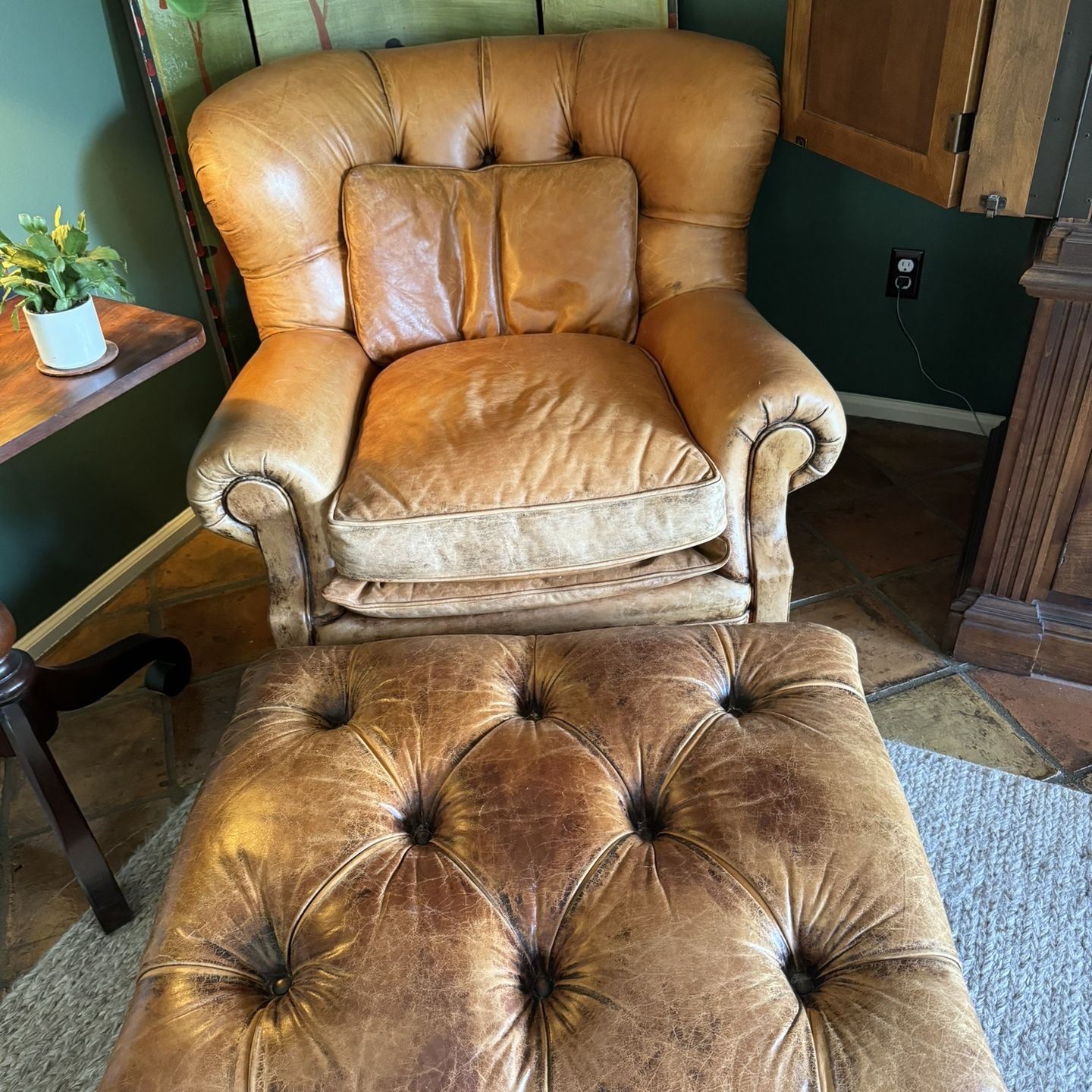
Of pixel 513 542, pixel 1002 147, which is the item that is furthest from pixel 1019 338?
pixel 513 542

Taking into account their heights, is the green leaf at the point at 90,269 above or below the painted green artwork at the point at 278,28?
below

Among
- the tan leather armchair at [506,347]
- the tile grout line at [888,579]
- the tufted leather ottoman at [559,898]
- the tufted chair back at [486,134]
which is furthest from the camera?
the tile grout line at [888,579]

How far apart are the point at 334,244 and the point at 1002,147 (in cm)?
103

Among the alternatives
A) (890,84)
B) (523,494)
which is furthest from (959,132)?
(523,494)

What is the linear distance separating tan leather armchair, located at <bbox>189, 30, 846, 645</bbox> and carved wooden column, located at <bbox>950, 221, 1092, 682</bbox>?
1.03ft

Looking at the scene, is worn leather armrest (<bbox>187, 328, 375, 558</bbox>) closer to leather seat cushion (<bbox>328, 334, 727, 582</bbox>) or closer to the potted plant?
leather seat cushion (<bbox>328, 334, 727, 582</bbox>)

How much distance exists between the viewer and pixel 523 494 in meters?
1.27

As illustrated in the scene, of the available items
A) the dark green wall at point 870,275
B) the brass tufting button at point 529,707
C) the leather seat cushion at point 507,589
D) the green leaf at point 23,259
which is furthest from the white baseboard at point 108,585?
the dark green wall at point 870,275

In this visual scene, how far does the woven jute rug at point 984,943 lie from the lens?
44.7 inches

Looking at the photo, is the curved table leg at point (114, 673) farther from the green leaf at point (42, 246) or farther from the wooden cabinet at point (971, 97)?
the wooden cabinet at point (971, 97)

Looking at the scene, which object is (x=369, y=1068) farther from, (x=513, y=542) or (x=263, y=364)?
(x=263, y=364)

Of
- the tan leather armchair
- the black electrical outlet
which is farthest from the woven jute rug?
the black electrical outlet

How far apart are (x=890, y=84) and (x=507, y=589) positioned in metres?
0.87

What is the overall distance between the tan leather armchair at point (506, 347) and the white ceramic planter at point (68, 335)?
0.62ft
